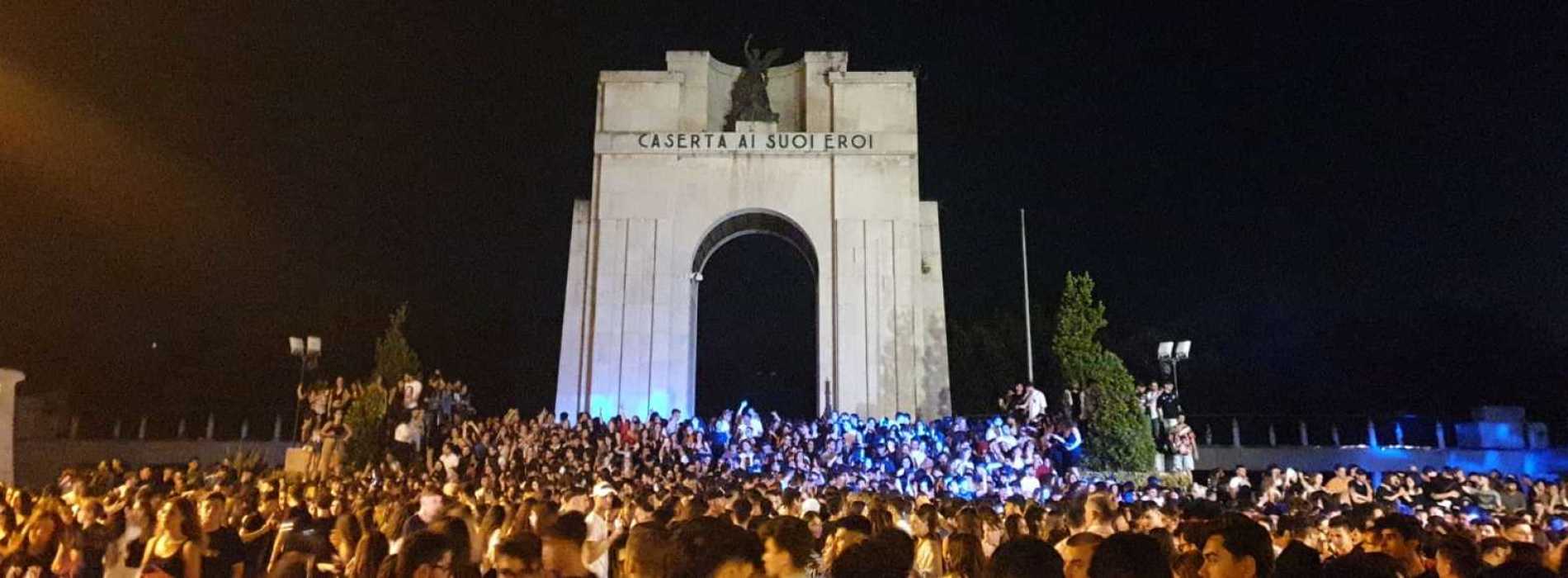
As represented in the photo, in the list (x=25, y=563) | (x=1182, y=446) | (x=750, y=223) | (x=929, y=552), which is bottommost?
(x=25, y=563)

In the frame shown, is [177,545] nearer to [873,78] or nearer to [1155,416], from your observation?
[1155,416]

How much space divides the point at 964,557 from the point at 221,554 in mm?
5412

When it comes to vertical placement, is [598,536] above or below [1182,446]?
below

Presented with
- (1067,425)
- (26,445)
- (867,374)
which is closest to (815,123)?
(867,374)

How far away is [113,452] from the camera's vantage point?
34188 millimetres

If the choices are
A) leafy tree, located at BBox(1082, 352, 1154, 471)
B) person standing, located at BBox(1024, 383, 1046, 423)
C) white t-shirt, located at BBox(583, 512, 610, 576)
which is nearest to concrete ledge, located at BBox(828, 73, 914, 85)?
person standing, located at BBox(1024, 383, 1046, 423)

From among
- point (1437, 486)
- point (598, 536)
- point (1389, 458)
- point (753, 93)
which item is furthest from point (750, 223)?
point (598, 536)

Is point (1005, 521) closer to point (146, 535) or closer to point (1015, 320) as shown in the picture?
point (146, 535)

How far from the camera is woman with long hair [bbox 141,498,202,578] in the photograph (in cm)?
679

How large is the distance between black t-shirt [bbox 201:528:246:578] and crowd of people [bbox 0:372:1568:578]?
18 millimetres

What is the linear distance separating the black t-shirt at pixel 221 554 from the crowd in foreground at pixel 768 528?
2 centimetres

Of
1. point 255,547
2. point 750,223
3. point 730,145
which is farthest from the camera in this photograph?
point 750,223

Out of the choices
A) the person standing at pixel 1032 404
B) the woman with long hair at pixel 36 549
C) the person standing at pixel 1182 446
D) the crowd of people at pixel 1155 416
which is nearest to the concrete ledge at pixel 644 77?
the crowd of people at pixel 1155 416

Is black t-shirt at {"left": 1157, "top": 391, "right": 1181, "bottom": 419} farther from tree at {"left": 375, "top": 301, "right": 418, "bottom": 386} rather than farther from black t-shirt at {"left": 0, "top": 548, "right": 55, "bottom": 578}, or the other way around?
black t-shirt at {"left": 0, "top": 548, "right": 55, "bottom": 578}
